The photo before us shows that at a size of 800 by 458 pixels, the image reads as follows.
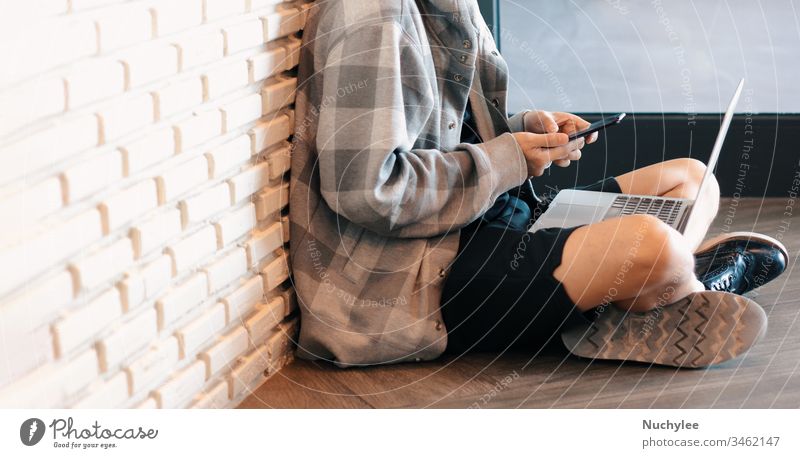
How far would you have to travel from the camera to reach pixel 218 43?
0.98 meters

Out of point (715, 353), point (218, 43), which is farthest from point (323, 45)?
point (715, 353)

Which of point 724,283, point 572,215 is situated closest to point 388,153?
point 572,215

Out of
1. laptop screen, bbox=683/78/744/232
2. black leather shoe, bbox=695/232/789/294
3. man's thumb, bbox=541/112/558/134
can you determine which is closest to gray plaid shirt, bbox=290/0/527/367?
man's thumb, bbox=541/112/558/134

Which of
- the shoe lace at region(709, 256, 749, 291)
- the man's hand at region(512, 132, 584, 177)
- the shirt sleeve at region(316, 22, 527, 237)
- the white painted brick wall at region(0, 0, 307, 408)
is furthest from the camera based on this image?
the shoe lace at region(709, 256, 749, 291)

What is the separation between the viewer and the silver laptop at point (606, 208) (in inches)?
52.1

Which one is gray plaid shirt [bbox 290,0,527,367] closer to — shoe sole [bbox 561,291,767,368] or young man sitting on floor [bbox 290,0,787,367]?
young man sitting on floor [bbox 290,0,787,367]

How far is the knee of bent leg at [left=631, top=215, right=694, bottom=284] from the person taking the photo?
3.74 ft

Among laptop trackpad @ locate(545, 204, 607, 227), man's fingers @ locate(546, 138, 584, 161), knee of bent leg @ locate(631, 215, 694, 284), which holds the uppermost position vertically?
man's fingers @ locate(546, 138, 584, 161)

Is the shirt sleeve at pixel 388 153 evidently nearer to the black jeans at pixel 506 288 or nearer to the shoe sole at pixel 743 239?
the black jeans at pixel 506 288

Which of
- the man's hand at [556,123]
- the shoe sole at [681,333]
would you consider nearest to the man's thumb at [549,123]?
the man's hand at [556,123]

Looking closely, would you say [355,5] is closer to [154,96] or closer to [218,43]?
[218,43]

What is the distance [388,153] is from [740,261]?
554mm

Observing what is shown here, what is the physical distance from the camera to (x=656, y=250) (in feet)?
3.74

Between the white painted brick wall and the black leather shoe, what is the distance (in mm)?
554
